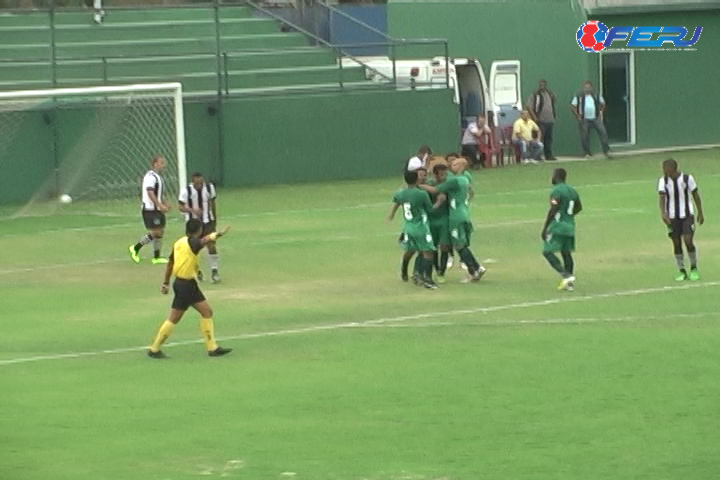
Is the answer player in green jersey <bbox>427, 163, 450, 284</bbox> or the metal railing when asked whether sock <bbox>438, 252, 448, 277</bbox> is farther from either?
the metal railing

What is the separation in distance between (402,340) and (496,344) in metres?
1.17

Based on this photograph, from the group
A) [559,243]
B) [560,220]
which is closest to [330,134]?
[559,243]

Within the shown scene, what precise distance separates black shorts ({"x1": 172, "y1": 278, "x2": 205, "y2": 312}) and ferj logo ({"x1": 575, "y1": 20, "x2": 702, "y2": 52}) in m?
30.9

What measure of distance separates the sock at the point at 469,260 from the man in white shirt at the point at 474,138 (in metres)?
19.2

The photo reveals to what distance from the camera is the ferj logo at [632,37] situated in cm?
4884

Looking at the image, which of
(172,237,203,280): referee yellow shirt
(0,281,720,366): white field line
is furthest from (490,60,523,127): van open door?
→ (172,237,203,280): referee yellow shirt

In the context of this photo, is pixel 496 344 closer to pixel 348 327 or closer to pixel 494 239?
pixel 348 327

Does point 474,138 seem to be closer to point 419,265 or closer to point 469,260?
point 469,260

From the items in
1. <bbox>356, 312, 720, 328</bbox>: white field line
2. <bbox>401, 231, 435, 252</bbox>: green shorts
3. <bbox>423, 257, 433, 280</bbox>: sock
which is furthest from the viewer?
<bbox>423, 257, 433, 280</bbox>: sock

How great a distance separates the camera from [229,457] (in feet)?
48.1

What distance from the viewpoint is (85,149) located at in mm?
38750

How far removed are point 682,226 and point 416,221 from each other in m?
3.73

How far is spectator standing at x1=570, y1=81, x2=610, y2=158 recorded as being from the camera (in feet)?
155

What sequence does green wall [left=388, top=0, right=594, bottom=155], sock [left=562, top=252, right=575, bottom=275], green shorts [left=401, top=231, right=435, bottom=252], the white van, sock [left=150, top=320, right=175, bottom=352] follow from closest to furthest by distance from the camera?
sock [left=150, top=320, right=175, bottom=352] < sock [left=562, top=252, right=575, bottom=275] < green shorts [left=401, top=231, right=435, bottom=252] < the white van < green wall [left=388, top=0, right=594, bottom=155]
